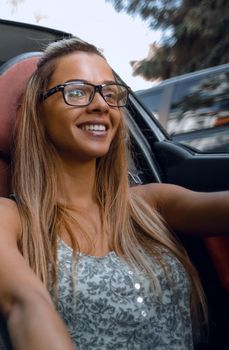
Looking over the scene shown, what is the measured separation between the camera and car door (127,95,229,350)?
221 cm

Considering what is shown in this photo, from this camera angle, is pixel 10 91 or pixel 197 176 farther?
pixel 197 176

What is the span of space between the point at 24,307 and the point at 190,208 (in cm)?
70

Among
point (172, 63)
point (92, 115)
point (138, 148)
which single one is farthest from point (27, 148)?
point (172, 63)

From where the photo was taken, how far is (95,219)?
6.53 feet

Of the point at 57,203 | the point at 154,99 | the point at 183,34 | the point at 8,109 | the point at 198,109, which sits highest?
the point at 8,109

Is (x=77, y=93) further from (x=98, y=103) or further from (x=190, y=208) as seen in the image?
(x=190, y=208)

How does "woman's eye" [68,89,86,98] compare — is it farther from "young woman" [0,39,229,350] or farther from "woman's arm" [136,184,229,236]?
"woman's arm" [136,184,229,236]

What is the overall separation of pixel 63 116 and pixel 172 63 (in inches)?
476

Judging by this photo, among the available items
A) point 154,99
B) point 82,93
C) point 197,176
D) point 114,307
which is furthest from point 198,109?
point 114,307

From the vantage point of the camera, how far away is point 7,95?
6.77ft

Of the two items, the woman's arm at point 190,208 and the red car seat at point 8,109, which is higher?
the red car seat at point 8,109

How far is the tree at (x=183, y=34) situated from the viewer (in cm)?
1276

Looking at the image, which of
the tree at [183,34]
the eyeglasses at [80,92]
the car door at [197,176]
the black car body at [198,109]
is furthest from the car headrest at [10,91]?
the tree at [183,34]

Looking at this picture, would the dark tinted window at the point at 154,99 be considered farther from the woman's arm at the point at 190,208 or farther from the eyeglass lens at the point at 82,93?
the eyeglass lens at the point at 82,93
